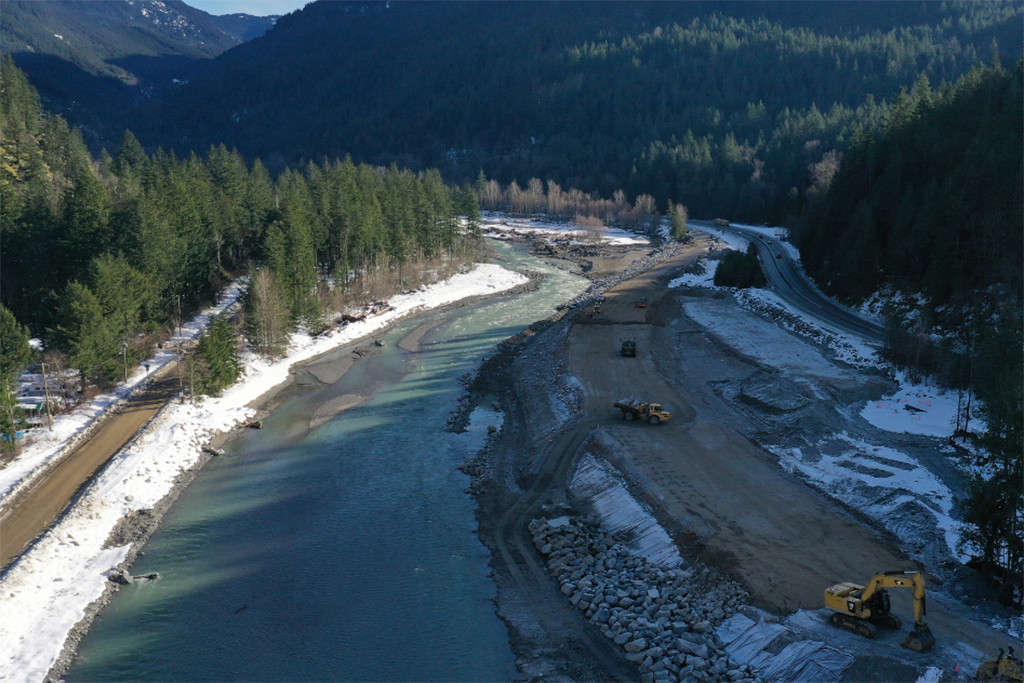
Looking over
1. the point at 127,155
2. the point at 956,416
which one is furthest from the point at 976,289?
the point at 127,155

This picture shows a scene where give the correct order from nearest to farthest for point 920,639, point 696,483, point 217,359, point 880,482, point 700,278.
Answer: point 920,639 < point 880,482 < point 696,483 < point 217,359 < point 700,278

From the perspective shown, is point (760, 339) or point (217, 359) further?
point (760, 339)

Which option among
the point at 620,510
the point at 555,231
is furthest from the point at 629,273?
the point at 620,510

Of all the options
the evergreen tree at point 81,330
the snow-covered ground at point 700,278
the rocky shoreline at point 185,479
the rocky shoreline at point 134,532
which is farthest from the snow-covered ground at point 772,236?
the evergreen tree at point 81,330

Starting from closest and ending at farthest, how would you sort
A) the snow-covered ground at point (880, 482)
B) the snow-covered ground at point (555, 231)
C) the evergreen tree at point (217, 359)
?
the snow-covered ground at point (880, 482) → the evergreen tree at point (217, 359) → the snow-covered ground at point (555, 231)

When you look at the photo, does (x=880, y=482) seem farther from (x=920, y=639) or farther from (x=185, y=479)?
(x=185, y=479)

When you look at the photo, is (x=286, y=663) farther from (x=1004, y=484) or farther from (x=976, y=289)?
(x=976, y=289)

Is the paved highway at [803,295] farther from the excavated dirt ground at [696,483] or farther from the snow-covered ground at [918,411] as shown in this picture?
the snow-covered ground at [918,411]
